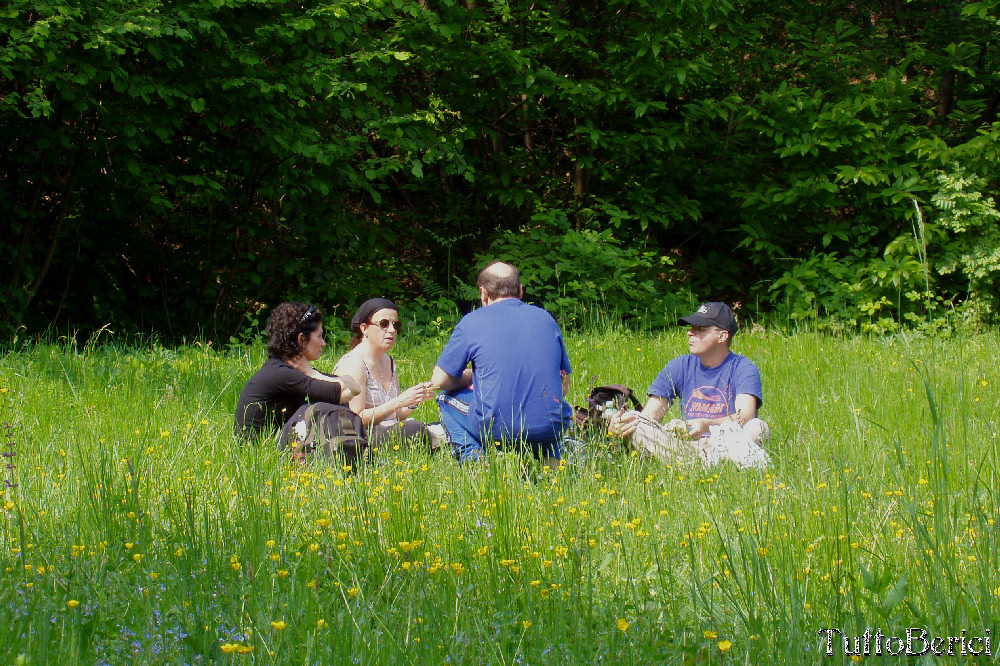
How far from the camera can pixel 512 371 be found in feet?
14.6

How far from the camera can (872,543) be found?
295cm

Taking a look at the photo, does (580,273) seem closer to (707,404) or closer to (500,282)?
(707,404)

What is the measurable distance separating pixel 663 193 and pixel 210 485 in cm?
881

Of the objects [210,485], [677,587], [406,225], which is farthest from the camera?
[406,225]

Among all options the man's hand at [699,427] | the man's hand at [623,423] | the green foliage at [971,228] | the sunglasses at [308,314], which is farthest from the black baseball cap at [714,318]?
the green foliage at [971,228]

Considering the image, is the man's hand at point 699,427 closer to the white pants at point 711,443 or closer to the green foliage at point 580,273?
the white pants at point 711,443

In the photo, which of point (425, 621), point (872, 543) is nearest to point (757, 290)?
point (872, 543)

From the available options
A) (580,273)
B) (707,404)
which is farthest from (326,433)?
(580,273)

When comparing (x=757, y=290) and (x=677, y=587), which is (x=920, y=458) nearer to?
(x=677, y=587)

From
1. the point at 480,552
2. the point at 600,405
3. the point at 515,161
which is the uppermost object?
the point at 515,161

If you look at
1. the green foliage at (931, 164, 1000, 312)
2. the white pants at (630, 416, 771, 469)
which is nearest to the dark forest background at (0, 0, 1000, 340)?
the green foliage at (931, 164, 1000, 312)

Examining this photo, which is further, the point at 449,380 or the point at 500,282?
the point at 500,282

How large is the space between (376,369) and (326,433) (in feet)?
3.72

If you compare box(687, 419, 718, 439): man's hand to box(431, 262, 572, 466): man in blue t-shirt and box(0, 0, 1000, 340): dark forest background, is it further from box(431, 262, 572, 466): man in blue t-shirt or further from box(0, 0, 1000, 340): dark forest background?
box(0, 0, 1000, 340): dark forest background
